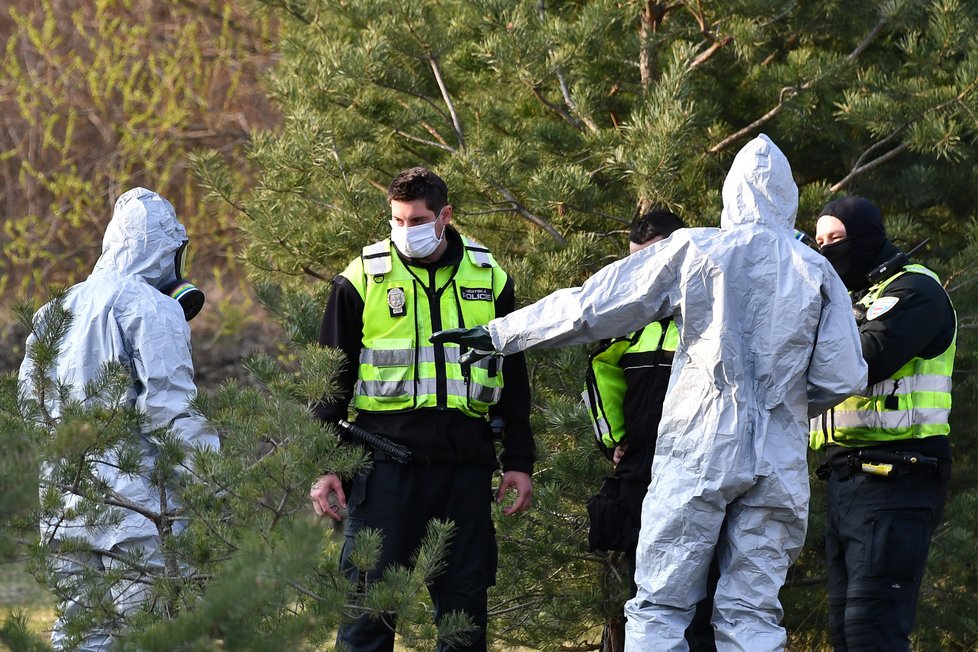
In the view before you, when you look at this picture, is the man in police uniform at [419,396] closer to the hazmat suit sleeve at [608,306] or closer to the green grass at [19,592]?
the hazmat suit sleeve at [608,306]

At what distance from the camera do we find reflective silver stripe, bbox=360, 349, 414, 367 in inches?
144

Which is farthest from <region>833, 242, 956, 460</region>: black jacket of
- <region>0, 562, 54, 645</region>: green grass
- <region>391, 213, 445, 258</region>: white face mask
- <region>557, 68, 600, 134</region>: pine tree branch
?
<region>0, 562, 54, 645</region>: green grass

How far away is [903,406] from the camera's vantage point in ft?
12.6

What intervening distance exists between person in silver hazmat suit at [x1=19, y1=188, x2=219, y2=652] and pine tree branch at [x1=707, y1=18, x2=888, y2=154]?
228 cm

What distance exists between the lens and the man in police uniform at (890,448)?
3.80m

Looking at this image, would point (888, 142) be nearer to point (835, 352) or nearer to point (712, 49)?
point (712, 49)

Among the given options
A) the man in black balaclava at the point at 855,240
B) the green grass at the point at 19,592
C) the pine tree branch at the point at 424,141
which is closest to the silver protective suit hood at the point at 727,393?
the man in black balaclava at the point at 855,240

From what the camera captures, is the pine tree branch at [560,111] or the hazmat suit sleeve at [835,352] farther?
the pine tree branch at [560,111]

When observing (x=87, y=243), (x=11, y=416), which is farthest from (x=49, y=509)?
(x=87, y=243)

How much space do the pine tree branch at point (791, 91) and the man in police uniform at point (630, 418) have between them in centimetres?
123

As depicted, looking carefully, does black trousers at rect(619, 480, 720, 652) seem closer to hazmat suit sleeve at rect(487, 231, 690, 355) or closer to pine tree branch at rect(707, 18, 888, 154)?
hazmat suit sleeve at rect(487, 231, 690, 355)

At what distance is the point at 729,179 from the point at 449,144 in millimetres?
2195

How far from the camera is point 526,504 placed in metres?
3.90

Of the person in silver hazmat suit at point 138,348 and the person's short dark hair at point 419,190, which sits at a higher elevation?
the person's short dark hair at point 419,190
